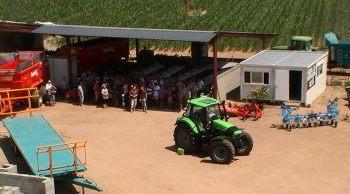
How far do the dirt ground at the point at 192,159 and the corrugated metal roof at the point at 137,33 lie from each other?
11.2 ft

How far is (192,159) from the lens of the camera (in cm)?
1928

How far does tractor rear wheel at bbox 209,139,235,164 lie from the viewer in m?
18.4

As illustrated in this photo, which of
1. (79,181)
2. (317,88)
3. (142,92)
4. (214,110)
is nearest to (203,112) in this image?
(214,110)

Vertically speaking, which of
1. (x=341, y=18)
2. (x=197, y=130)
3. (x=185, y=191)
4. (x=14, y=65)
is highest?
(x=341, y=18)


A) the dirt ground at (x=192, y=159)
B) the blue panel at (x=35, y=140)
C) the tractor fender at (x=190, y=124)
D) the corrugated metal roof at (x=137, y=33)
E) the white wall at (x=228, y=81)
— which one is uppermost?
the corrugated metal roof at (x=137, y=33)

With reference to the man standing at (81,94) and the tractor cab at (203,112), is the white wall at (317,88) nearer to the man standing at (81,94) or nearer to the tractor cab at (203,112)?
the tractor cab at (203,112)

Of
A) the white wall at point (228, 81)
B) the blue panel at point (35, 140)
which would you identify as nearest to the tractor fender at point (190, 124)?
the blue panel at point (35, 140)

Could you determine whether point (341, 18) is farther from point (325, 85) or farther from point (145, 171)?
point (145, 171)

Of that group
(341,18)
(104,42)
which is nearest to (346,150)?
(104,42)

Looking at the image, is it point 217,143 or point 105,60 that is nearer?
point 217,143

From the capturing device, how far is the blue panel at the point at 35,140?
1634cm

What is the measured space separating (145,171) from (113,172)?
0.97 meters

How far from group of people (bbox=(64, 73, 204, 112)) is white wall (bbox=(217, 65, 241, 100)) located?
0.88m

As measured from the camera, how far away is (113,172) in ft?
59.8
